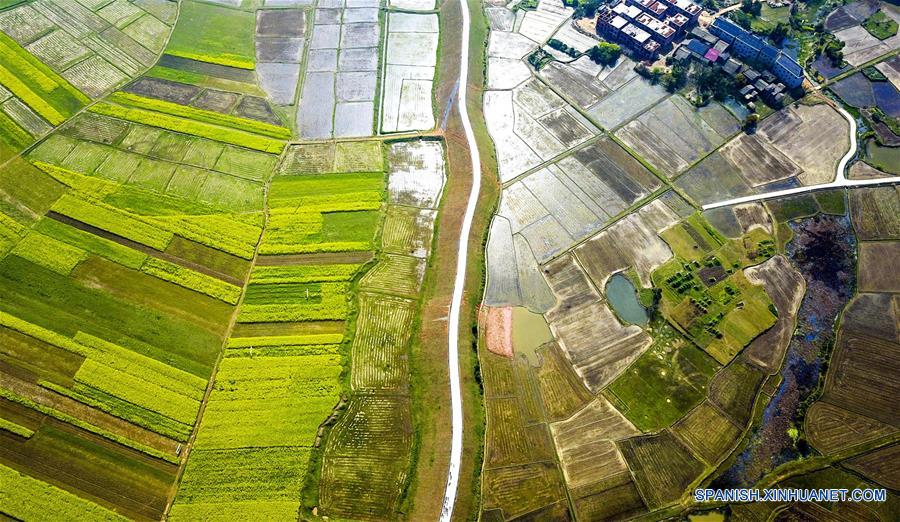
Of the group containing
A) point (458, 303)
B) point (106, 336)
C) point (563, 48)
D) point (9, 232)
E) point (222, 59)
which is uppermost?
point (222, 59)

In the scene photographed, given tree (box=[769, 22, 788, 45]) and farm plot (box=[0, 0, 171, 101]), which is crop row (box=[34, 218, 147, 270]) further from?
tree (box=[769, 22, 788, 45])

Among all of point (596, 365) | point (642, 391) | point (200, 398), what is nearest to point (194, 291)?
point (200, 398)

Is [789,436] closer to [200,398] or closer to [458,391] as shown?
[458,391]

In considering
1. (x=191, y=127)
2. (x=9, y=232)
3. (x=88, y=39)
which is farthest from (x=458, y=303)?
(x=88, y=39)

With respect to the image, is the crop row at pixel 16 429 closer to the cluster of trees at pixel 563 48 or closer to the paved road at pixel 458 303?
the paved road at pixel 458 303

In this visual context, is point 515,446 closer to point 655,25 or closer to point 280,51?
point 655,25
